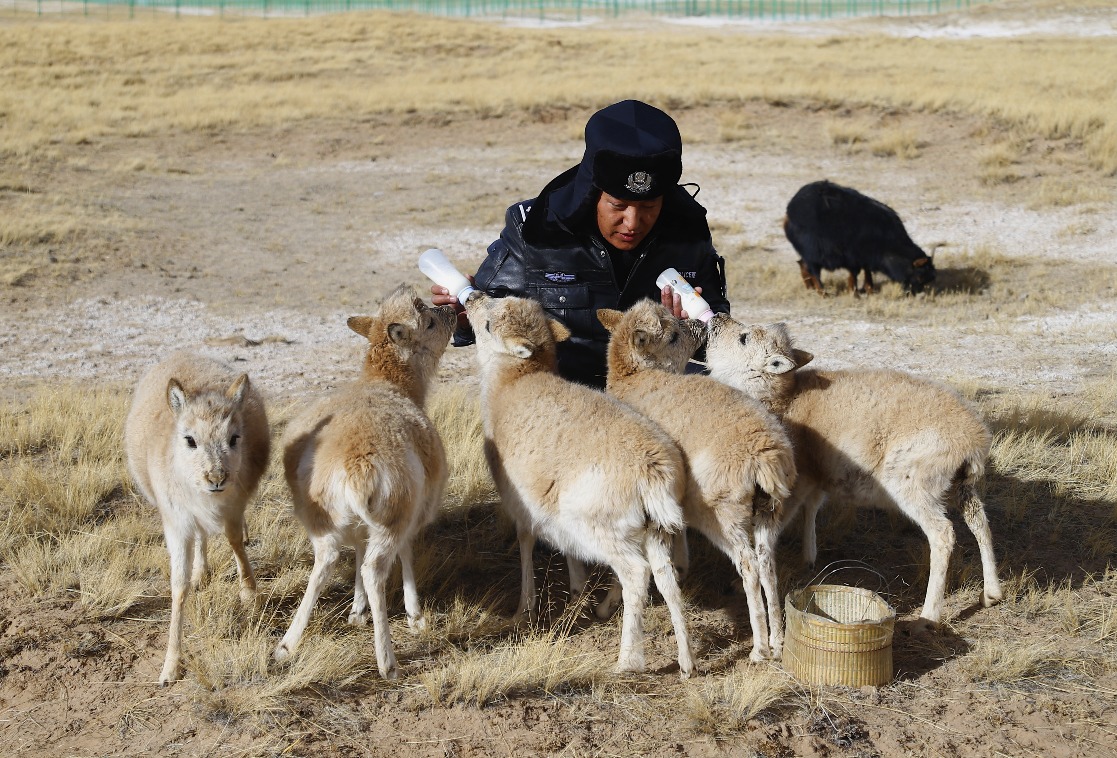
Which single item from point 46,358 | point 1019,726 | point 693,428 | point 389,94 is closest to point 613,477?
point 693,428

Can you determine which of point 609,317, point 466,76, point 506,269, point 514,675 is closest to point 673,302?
point 609,317

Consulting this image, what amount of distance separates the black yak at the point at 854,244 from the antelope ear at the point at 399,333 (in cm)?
911

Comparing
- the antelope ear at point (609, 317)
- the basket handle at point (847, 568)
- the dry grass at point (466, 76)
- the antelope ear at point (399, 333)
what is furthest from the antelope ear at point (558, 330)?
the dry grass at point (466, 76)

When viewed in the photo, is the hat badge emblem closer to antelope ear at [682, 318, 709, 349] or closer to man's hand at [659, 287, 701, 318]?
man's hand at [659, 287, 701, 318]

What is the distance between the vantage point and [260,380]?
10180mm

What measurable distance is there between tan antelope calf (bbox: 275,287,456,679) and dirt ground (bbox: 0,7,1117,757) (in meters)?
0.52

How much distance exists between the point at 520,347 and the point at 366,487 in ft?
5.27

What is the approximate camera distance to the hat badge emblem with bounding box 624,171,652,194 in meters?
6.42

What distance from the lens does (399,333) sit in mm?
6312

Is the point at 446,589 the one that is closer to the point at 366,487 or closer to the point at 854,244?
the point at 366,487

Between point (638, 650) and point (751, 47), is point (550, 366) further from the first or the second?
point (751, 47)

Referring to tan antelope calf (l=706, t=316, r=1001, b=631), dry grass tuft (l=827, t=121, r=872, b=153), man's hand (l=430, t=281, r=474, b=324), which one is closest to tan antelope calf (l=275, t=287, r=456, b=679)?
man's hand (l=430, t=281, r=474, b=324)

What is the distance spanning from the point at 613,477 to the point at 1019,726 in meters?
2.13

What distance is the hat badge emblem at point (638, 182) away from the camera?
21.1 feet
